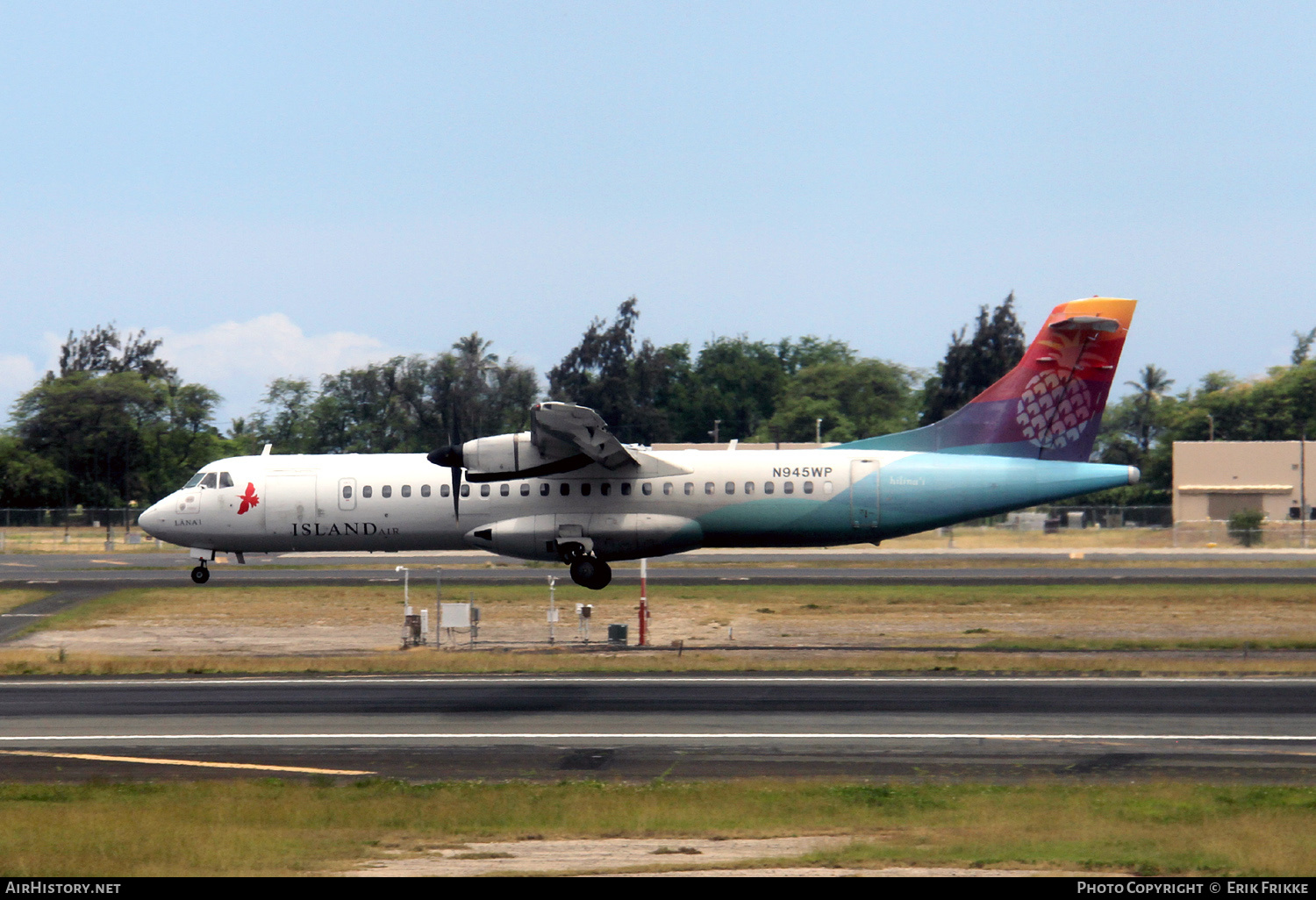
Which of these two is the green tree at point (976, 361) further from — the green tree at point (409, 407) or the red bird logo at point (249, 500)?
the red bird logo at point (249, 500)

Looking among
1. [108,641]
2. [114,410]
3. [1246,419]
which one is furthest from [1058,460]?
[1246,419]

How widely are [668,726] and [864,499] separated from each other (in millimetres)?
9943

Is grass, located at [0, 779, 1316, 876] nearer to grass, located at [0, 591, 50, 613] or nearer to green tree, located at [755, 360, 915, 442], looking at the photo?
grass, located at [0, 591, 50, 613]

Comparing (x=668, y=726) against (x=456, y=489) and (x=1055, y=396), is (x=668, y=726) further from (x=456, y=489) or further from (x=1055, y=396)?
(x=1055, y=396)

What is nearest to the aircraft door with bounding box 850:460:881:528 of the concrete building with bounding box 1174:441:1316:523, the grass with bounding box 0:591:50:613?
the grass with bounding box 0:591:50:613

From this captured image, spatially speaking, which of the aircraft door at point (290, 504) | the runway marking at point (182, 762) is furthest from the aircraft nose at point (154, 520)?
the runway marking at point (182, 762)

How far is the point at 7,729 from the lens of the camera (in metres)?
23.0

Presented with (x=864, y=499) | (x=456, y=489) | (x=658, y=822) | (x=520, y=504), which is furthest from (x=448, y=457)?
(x=658, y=822)

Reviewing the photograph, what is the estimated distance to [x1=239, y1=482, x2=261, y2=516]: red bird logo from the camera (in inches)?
1281

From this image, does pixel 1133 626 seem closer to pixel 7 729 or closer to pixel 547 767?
pixel 547 767

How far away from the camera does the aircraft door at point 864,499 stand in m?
30.2

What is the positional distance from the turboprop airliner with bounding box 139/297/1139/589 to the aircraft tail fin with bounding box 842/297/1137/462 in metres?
0.03

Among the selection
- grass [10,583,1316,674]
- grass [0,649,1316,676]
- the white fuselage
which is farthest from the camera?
grass [10,583,1316,674]
